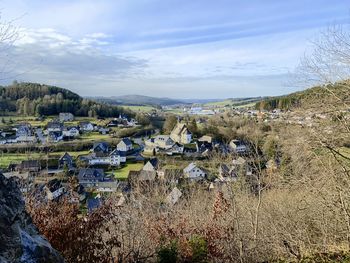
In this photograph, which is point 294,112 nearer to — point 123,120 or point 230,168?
point 230,168

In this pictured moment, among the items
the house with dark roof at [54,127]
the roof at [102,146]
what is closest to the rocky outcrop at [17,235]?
the roof at [102,146]

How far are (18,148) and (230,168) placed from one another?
2699cm

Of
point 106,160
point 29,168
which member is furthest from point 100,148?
point 29,168

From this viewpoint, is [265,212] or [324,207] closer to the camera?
[324,207]

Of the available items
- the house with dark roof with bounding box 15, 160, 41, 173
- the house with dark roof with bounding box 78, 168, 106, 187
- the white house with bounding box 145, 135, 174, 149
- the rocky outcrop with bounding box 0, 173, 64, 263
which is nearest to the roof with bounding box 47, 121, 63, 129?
the white house with bounding box 145, 135, 174, 149

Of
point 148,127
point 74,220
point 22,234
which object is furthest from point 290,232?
point 148,127

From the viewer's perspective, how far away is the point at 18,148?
33344 millimetres

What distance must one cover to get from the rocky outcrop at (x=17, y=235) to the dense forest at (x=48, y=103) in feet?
182

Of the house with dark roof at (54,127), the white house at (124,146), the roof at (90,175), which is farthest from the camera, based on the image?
the house with dark roof at (54,127)

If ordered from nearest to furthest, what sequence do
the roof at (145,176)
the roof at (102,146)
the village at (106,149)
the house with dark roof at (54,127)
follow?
the roof at (145,176), the village at (106,149), the roof at (102,146), the house with dark roof at (54,127)

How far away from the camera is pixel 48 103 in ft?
203

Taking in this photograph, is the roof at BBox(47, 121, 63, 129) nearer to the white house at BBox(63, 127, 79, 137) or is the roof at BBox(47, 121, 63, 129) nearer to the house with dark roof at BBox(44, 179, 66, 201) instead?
the white house at BBox(63, 127, 79, 137)

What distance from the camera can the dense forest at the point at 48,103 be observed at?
56.7 metres

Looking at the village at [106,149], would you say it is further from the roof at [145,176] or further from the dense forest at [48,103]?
the dense forest at [48,103]
